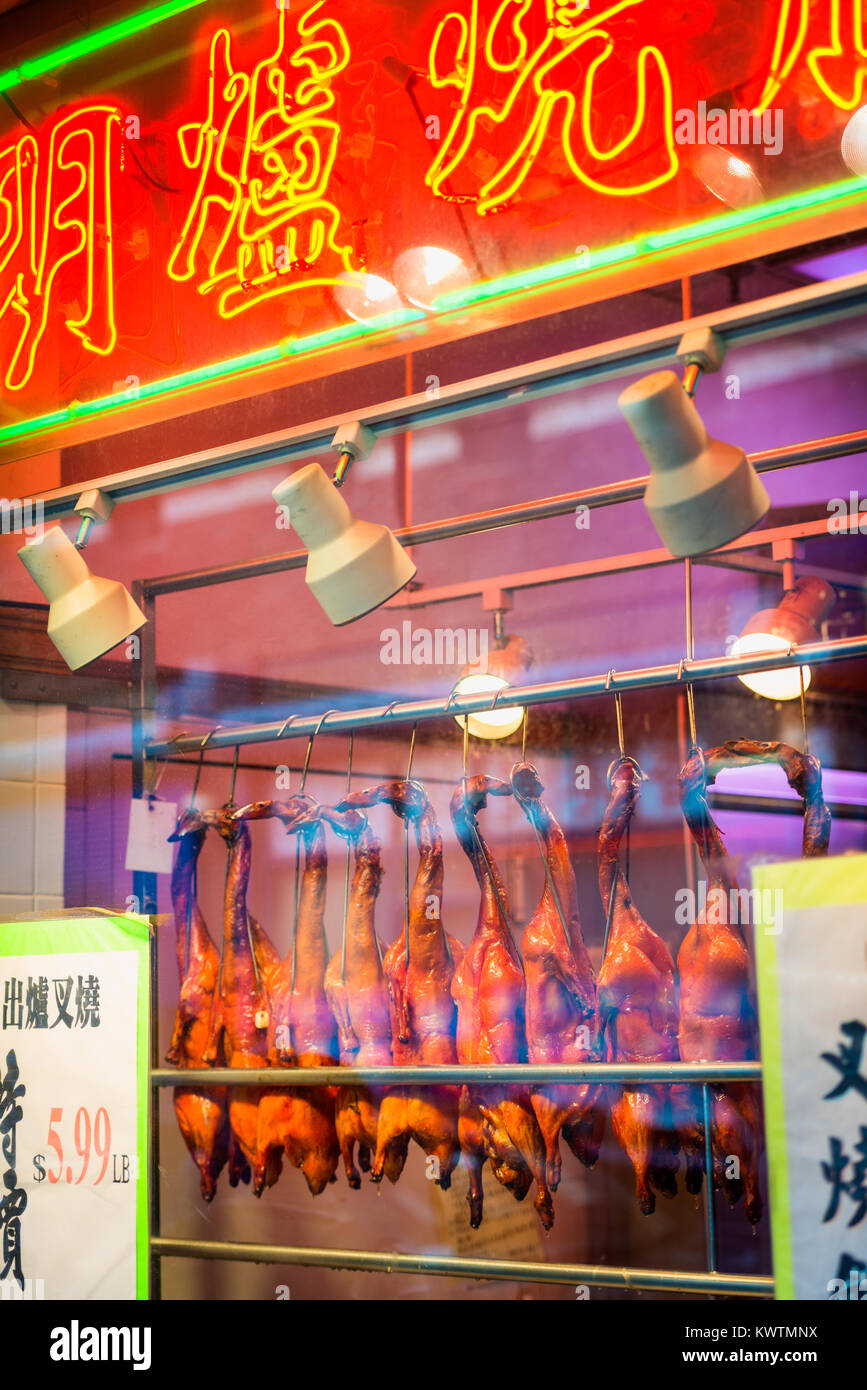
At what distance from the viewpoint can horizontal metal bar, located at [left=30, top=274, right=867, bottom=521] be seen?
183 cm

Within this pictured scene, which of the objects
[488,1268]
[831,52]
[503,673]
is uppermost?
[831,52]

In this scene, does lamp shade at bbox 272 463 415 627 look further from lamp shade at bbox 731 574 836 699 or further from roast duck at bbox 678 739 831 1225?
lamp shade at bbox 731 574 836 699

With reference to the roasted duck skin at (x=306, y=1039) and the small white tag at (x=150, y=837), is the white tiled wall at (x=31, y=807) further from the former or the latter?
the roasted duck skin at (x=306, y=1039)

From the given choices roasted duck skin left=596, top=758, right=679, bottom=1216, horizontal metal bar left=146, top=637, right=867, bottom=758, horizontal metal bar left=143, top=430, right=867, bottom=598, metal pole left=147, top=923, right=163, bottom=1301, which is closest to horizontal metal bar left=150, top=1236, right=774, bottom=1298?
metal pole left=147, top=923, right=163, bottom=1301

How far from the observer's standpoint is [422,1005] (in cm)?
240

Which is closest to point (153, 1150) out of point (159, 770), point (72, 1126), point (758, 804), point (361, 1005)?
point (72, 1126)

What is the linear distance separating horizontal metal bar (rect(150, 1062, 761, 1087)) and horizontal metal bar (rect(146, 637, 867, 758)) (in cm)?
61

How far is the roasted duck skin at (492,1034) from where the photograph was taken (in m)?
2.25

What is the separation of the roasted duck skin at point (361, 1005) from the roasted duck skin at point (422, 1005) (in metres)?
0.03

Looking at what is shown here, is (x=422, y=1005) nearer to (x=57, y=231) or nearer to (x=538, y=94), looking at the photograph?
(x=538, y=94)

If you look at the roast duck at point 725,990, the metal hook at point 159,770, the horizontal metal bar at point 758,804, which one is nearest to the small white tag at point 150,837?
the metal hook at point 159,770

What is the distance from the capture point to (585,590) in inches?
182

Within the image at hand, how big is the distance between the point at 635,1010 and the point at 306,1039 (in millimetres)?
660

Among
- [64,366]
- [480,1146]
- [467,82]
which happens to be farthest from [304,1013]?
[467,82]
